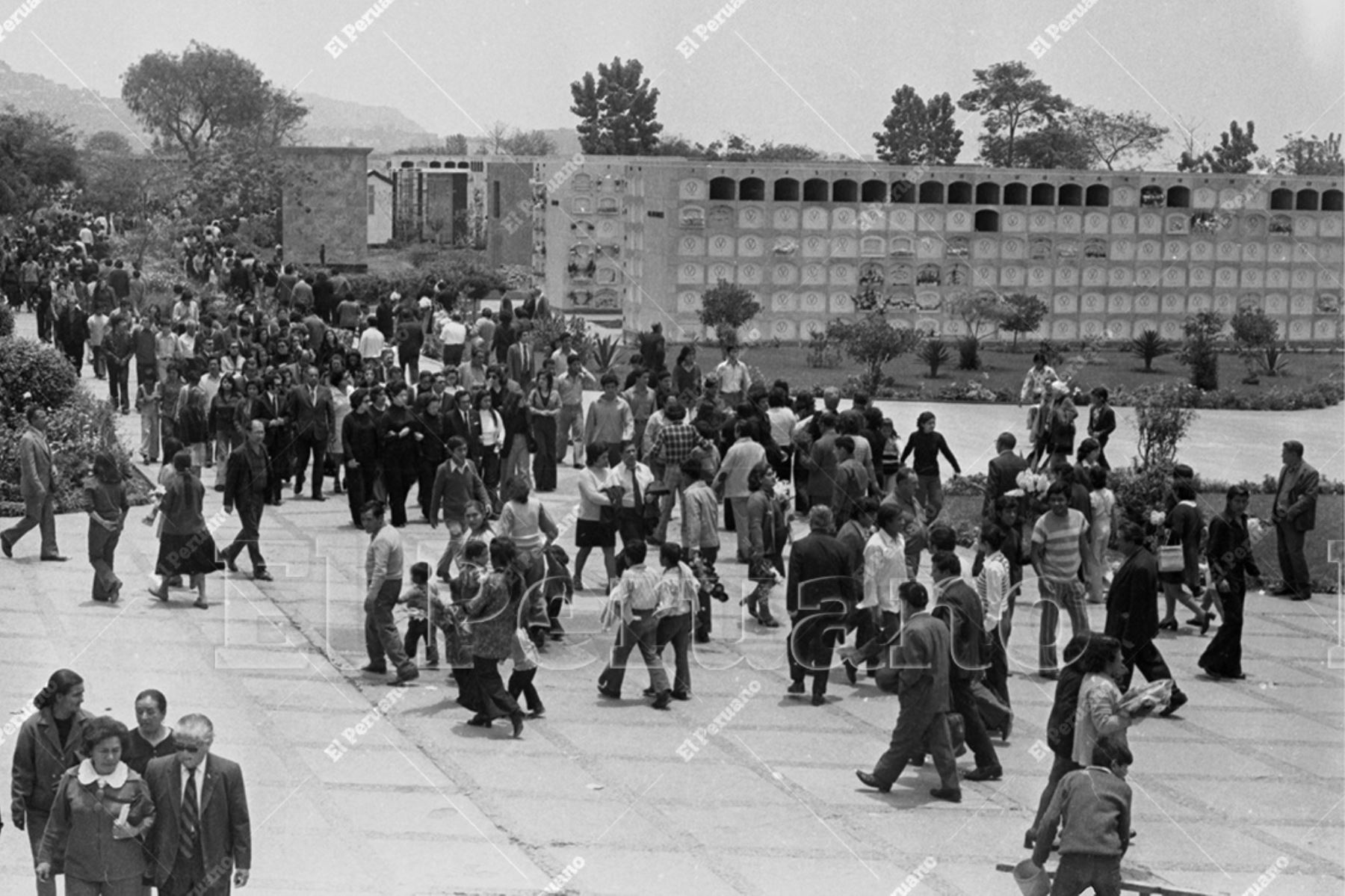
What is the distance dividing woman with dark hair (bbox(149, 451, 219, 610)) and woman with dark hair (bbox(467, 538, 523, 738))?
3.58 metres

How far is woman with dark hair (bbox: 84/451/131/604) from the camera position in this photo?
50.0 feet

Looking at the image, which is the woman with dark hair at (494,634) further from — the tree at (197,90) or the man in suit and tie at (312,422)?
the tree at (197,90)

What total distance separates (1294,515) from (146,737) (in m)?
11.1

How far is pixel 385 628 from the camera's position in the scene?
13672 millimetres

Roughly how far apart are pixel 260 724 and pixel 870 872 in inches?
164

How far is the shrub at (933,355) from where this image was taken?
32.1 metres

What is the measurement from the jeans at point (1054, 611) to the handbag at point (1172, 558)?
3.84 ft

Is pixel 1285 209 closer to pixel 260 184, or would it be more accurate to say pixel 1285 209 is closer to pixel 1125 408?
pixel 1125 408

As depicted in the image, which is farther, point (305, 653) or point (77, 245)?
point (77, 245)

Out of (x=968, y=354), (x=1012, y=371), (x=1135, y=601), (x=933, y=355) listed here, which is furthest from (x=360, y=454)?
(x=1012, y=371)

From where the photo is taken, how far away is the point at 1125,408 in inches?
1162

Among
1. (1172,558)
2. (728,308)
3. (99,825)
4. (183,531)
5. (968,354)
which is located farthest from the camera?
(728,308)

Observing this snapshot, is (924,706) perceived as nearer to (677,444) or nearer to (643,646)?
(643,646)

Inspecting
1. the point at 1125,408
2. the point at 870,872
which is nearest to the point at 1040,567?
the point at 870,872
